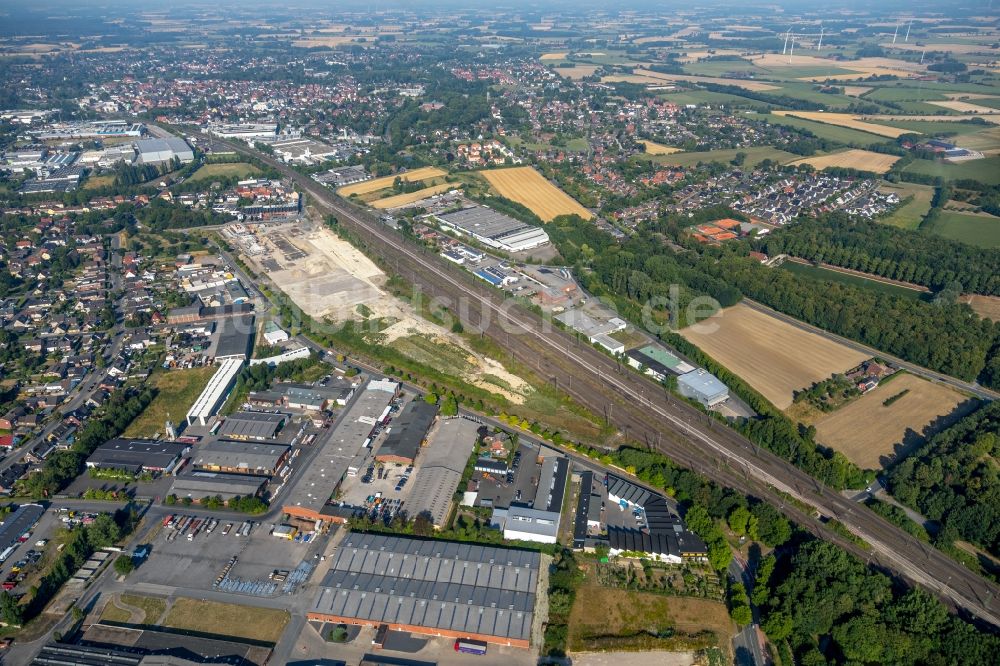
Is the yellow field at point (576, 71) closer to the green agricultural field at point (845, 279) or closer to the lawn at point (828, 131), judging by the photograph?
the lawn at point (828, 131)

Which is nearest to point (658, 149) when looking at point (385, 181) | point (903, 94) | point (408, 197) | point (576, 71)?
point (408, 197)

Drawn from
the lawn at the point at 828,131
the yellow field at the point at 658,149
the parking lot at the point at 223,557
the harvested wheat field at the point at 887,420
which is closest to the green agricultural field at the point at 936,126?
the lawn at the point at 828,131

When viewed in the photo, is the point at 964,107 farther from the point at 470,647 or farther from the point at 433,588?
the point at 470,647

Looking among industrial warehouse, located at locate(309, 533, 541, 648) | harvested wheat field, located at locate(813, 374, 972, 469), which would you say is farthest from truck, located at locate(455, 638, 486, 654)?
harvested wheat field, located at locate(813, 374, 972, 469)

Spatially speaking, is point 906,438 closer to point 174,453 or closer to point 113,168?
point 174,453

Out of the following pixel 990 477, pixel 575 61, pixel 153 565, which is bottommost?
pixel 153 565

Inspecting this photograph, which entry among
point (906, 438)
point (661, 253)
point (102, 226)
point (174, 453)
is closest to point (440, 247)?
point (661, 253)
